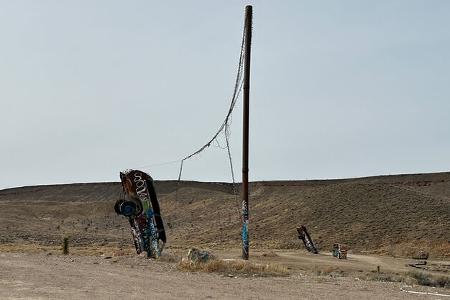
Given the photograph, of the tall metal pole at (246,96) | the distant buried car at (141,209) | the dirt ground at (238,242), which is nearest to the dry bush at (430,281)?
the dirt ground at (238,242)

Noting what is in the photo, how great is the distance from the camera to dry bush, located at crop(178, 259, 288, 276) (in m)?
17.2

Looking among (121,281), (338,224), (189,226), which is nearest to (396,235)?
(338,224)

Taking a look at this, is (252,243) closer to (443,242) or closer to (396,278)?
(443,242)

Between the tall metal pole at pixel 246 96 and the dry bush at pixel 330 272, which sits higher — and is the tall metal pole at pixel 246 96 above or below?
above

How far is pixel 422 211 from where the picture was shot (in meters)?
48.3

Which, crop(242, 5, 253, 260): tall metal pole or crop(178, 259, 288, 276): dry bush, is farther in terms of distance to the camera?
crop(242, 5, 253, 260): tall metal pole

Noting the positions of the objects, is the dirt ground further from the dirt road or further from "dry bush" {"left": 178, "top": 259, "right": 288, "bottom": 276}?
"dry bush" {"left": 178, "top": 259, "right": 288, "bottom": 276}

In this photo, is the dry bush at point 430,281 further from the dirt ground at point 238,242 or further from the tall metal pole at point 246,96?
the tall metal pole at point 246,96

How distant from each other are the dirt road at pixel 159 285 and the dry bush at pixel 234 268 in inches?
21.2

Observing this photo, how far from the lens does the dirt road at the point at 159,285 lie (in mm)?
12180

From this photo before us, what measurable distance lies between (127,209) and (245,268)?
25.7ft

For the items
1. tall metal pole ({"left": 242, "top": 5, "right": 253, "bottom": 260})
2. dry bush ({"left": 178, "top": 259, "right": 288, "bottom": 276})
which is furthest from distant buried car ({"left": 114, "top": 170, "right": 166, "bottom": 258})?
dry bush ({"left": 178, "top": 259, "right": 288, "bottom": 276})

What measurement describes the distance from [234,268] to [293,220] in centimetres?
3556

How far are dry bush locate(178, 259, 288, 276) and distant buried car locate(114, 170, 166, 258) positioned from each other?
535 centimetres
